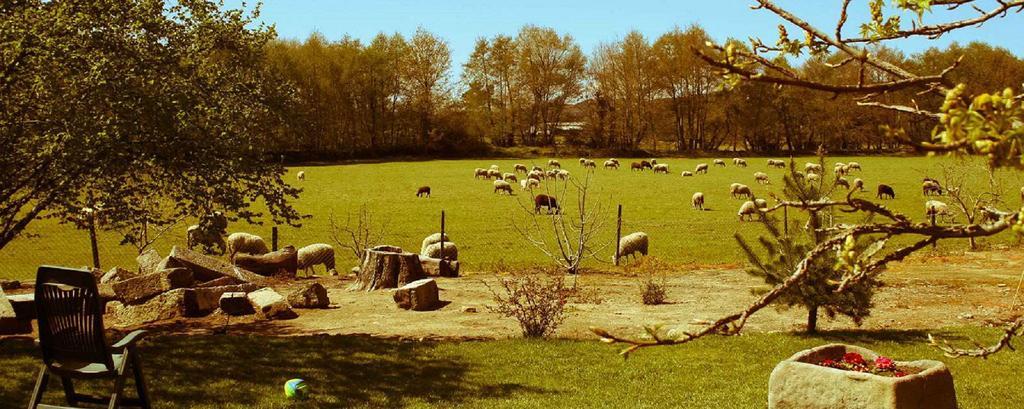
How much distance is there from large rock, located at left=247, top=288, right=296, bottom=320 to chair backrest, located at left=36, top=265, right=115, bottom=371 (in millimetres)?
10182

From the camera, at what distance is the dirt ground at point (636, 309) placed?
1563 cm

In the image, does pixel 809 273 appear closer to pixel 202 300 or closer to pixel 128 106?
pixel 128 106

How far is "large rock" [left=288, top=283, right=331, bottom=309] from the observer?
17.9 metres

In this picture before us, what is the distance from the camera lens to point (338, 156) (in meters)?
85.4

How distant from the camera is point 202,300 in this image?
1694 centimetres

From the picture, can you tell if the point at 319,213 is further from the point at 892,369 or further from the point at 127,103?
the point at 892,369

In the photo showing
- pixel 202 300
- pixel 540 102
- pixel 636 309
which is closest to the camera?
pixel 202 300

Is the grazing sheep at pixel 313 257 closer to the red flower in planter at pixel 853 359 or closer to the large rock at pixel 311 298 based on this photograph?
the large rock at pixel 311 298

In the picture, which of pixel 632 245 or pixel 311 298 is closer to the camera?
pixel 311 298

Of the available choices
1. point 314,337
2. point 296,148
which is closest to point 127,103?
point 314,337

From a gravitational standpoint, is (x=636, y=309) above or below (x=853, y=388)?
below

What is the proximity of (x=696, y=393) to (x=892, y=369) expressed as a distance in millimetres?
2898

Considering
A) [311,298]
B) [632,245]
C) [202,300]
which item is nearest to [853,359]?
[311,298]

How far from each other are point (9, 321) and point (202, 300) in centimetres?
339
